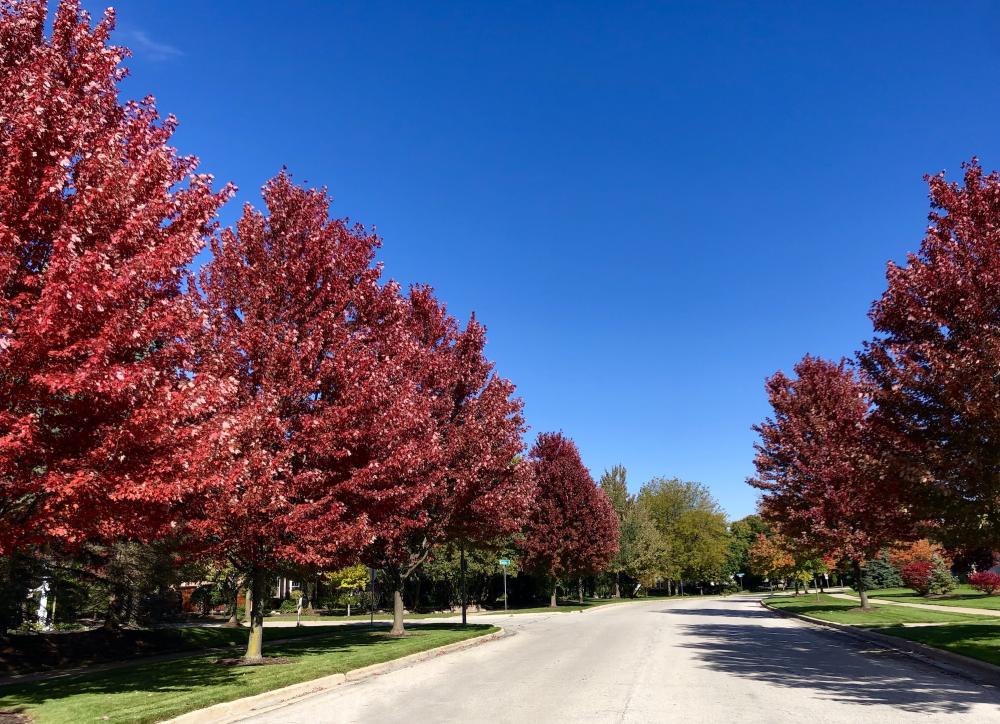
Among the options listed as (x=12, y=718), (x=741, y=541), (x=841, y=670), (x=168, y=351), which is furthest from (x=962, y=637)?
(x=741, y=541)

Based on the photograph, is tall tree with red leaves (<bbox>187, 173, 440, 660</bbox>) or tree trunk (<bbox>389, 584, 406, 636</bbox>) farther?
tree trunk (<bbox>389, 584, 406, 636</bbox>)

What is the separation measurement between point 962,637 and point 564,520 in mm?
30154

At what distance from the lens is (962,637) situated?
54.1 ft

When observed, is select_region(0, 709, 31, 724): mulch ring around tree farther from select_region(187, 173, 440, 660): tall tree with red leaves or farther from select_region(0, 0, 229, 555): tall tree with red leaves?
select_region(187, 173, 440, 660): tall tree with red leaves

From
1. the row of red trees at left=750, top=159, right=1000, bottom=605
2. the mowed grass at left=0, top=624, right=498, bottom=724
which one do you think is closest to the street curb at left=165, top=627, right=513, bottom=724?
the mowed grass at left=0, top=624, right=498, bottom=724

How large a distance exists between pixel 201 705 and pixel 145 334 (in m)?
5.29

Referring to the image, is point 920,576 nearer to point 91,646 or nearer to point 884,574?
point 884,574

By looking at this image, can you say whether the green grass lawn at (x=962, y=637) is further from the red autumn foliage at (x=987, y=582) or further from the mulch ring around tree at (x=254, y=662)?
the red autumn foliage at (x=987, y=582)

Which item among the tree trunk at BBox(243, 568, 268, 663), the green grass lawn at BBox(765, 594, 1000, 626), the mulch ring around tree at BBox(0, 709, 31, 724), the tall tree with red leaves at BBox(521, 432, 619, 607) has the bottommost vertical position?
the green grass lawn at BBox(765, 594, 1000, 626)

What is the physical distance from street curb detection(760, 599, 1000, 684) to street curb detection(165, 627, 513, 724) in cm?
1104

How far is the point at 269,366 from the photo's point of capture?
1388 centimetres

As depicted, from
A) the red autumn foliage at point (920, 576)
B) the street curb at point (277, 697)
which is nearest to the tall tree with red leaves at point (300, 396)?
the street curb at point (277, 697)

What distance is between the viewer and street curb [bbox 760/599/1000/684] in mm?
12156

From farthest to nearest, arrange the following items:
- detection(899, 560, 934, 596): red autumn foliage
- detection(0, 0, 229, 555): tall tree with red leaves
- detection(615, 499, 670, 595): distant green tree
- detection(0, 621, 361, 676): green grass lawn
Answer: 1. detection(615, 499, 670, 595): distant green tree
2. detection(899, 560, 934, 596): red autumn foliage
3. detection(0, 621, 361, 676): green grass lawn
4. detection(0, 0, 229, 555): tall tree with red leaves
